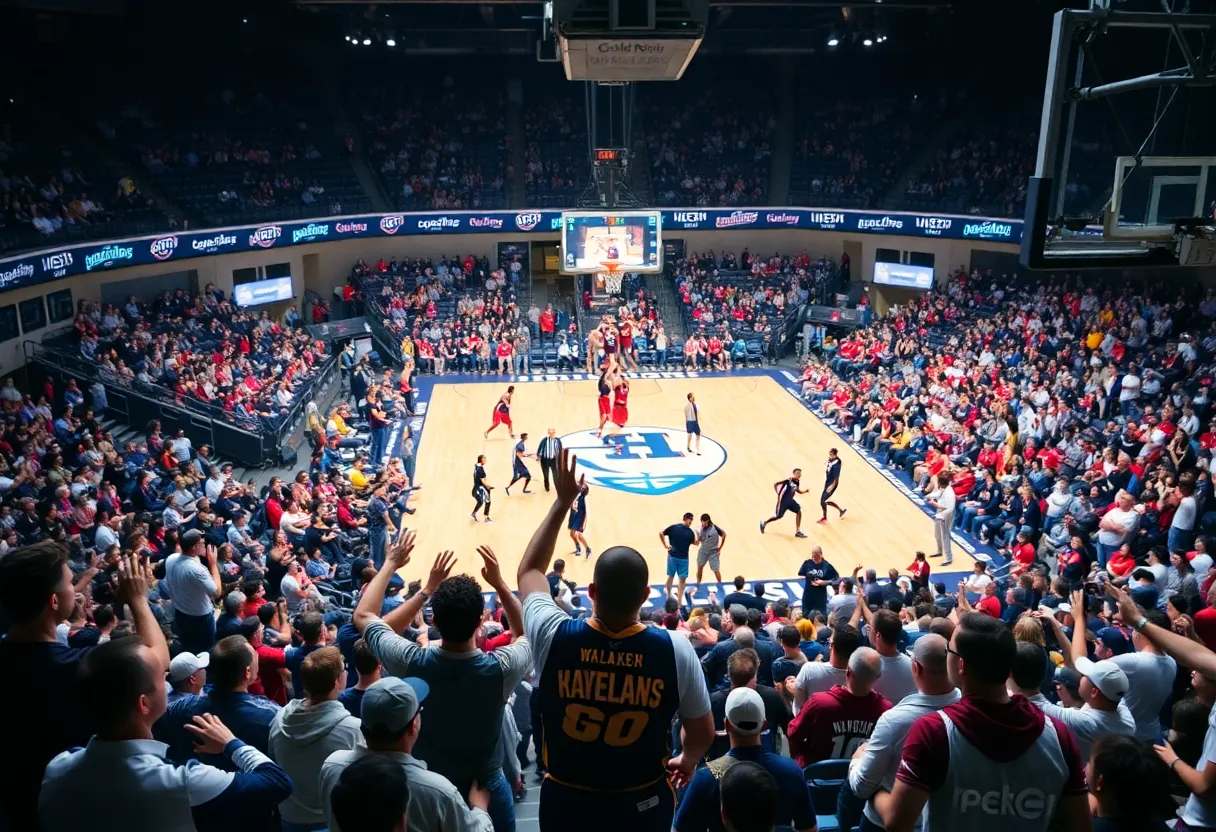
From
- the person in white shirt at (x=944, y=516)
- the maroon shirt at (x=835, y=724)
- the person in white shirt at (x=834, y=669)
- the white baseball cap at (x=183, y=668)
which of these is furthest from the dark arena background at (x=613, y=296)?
the person in white shirt at (x=834, y=669)

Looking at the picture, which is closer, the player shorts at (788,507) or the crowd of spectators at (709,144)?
the player shorts at (788,507)

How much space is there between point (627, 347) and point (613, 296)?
317 cm

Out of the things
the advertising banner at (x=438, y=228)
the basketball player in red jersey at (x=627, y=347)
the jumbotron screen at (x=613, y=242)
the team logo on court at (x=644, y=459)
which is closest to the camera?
the team logo on court at (x=644, y=459)

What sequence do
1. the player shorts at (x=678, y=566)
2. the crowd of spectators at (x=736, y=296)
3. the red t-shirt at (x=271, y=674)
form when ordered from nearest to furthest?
1. the red t-shirt at (x=271, y=674)
2. the player shorts at (x=678, y=566)
3. the crowd of spectators at (x=736, y=296)

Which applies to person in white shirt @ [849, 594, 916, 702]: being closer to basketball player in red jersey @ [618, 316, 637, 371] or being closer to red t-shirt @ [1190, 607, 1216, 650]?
red t-shirt @ [1190, 607, 1216, 650]

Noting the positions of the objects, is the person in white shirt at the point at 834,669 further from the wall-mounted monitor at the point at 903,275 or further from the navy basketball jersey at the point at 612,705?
the wall-mounted monitor at the point at 903,275

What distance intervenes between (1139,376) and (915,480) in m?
4.47

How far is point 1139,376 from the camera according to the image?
17500 mm

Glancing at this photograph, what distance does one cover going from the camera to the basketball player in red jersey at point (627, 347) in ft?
89.1

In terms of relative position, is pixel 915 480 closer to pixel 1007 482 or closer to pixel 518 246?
pixel 1007 482

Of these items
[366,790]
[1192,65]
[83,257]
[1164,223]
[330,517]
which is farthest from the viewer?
[83,257]

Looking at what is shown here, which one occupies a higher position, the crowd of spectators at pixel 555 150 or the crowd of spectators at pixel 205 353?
the crowd of spectators at pixel 555 150

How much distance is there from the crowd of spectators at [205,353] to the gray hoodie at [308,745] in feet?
51.0

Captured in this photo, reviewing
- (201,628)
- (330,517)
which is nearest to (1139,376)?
(330,517)
